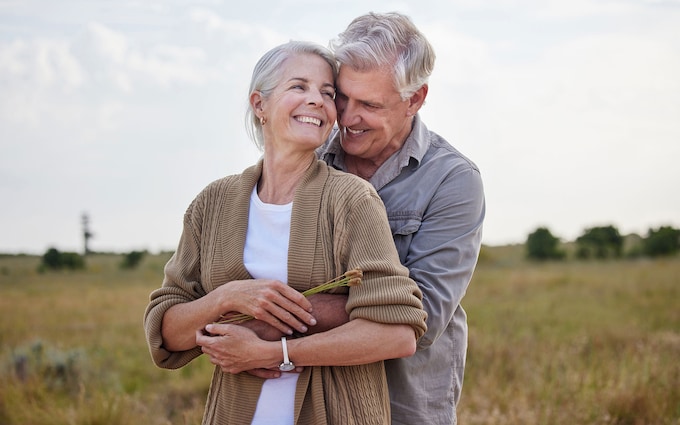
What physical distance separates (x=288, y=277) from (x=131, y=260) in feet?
116

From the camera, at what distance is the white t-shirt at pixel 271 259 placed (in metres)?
2.85

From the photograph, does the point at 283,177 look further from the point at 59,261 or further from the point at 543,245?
the point at 59,261

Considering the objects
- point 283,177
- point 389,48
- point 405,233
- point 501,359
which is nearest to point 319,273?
point 283,177

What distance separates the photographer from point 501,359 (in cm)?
883

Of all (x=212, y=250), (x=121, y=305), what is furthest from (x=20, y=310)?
(x=212, y=250)

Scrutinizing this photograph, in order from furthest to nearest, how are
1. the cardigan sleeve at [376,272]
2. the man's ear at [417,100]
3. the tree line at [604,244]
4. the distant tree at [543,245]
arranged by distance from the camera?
the distant tree at [543,245] → the tree line at [604,244] → the man's ear at [417,100] → the cardigan sleeve at [376,272]

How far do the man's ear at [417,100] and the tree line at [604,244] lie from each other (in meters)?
28.5

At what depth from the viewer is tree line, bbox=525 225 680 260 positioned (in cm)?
2956

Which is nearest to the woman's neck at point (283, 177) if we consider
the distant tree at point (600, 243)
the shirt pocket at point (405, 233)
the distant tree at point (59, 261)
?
the shirt pocket at point (405, 233)

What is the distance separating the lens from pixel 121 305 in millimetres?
18609

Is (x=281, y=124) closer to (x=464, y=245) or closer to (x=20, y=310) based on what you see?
(x=464, y=245)

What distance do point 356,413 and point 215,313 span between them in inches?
24.9

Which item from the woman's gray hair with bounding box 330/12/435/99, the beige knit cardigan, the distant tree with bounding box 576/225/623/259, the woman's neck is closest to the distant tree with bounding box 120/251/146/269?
the distant tree with bounding box 576/225/623/259

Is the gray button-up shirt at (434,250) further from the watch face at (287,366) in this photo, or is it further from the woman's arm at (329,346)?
the watch face at (287,366)
